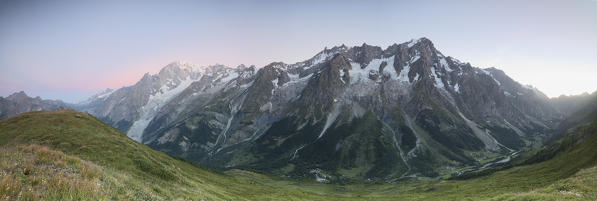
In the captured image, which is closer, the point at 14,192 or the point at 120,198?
the point at 14,192

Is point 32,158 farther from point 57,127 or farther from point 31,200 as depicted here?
point 57,127

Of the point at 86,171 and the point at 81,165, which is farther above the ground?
the point at 81,165

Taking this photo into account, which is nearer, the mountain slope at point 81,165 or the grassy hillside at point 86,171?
the grassy hillside at point 86,171

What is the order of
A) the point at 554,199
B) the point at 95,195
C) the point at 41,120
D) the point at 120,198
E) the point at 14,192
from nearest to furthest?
the point at 14,192
the point at 95,195
the point at 120,198
the point at 554,199
the point at 41,120

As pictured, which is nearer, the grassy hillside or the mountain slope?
the grassy hillside

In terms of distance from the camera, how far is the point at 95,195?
49.5 ft

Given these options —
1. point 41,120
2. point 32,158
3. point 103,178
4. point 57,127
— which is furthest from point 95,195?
point 41,120

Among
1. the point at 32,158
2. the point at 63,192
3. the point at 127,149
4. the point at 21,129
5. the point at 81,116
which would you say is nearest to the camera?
the point at 63,192

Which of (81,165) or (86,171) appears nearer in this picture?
(86,171)

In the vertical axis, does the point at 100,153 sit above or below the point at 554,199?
above

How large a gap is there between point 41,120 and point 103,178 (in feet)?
209

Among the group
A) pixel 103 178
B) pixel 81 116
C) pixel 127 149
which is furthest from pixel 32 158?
pixel 81 116

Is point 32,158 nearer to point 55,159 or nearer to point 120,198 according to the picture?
point 55,159

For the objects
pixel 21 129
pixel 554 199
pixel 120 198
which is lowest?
pixel 554 199
